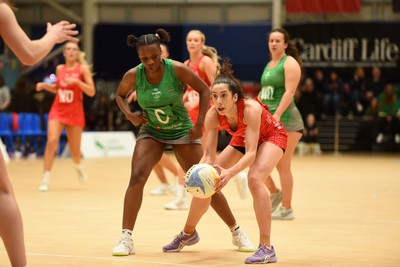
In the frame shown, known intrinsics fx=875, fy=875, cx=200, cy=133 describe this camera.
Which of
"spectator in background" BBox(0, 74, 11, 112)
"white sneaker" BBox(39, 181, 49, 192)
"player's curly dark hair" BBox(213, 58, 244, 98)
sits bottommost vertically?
"white sneaker" BBox(39, 181, 49, 192)

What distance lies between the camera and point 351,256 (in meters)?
7.18

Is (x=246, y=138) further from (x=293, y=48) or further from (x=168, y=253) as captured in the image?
(x=293, y=48)

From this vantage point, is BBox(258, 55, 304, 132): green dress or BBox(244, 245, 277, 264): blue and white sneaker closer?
BBox(244, 245, 277, 264): blue and white sneaker

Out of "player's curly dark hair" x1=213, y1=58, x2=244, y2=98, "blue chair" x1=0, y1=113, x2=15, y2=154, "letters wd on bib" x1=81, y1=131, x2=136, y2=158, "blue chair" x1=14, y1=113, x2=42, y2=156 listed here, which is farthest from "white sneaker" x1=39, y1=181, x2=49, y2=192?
"letters wd on bib" x1=81, y1=131, x2=136, y2=158

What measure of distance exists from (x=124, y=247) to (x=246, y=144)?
1.30 meters

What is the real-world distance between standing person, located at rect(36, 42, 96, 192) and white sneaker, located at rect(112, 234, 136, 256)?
18.5ft

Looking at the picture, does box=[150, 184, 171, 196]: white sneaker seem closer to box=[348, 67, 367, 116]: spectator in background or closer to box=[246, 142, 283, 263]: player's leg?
box=[246, 142, 283, 263]: player's leg

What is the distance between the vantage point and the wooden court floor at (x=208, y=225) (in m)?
7.02

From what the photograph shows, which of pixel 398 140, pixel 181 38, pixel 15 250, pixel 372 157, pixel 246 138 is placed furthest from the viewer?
pixel 181 38

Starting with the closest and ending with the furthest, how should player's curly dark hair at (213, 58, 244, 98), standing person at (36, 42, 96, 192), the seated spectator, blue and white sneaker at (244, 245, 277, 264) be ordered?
blue and white sneaker at (244, 245, 277, 264), player's curly dark hair at (213, 58, 244, 98), standing person at (36, 42, 96, 192), the seated spectator

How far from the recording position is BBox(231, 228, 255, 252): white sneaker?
7367mm

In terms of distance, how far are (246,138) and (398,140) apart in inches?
691

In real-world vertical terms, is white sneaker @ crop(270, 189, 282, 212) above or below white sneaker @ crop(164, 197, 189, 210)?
above

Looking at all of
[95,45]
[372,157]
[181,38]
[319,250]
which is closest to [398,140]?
[372,157]
